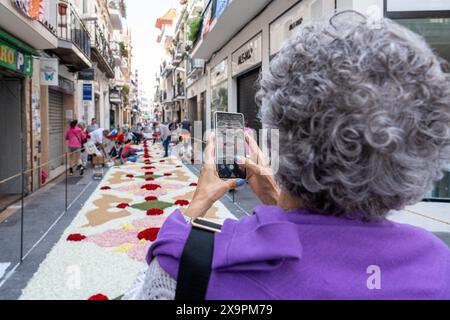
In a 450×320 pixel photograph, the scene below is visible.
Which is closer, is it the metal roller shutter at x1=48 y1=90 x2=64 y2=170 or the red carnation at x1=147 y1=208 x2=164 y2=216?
the red carnation at x1=147 y1=208 x2=164 y2=216

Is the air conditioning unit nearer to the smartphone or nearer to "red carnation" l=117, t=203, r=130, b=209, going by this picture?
"red carnation" l=117, t=203, r=130, b=209

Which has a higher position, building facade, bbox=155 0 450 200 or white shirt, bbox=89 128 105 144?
building facade, bbox=155 0 450 200

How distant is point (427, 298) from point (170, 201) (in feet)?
24.3

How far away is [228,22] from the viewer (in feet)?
42.7

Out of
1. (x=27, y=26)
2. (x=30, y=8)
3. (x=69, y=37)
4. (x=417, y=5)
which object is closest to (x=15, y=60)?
(x=27, y=26)

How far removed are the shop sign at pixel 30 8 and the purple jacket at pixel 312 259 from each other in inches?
303

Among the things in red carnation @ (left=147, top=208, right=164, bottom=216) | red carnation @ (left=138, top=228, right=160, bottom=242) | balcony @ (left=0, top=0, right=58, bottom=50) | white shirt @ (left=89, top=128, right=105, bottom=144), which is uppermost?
balcony @ (left=0, top=0, right=58, bottom=50)

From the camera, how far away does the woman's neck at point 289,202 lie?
104cm

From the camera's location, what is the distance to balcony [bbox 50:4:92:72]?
12.0 metres

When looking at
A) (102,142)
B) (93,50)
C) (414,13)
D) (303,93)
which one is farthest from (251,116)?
(303,93)

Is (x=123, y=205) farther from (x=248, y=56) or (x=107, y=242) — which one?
(x=248, y=56)

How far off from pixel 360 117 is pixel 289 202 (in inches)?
11.5

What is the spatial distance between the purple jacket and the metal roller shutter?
13.3 meters

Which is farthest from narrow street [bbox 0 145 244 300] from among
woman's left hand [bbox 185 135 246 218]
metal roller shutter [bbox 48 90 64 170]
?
metal roller shutter [bbox 48 90 64 170]
